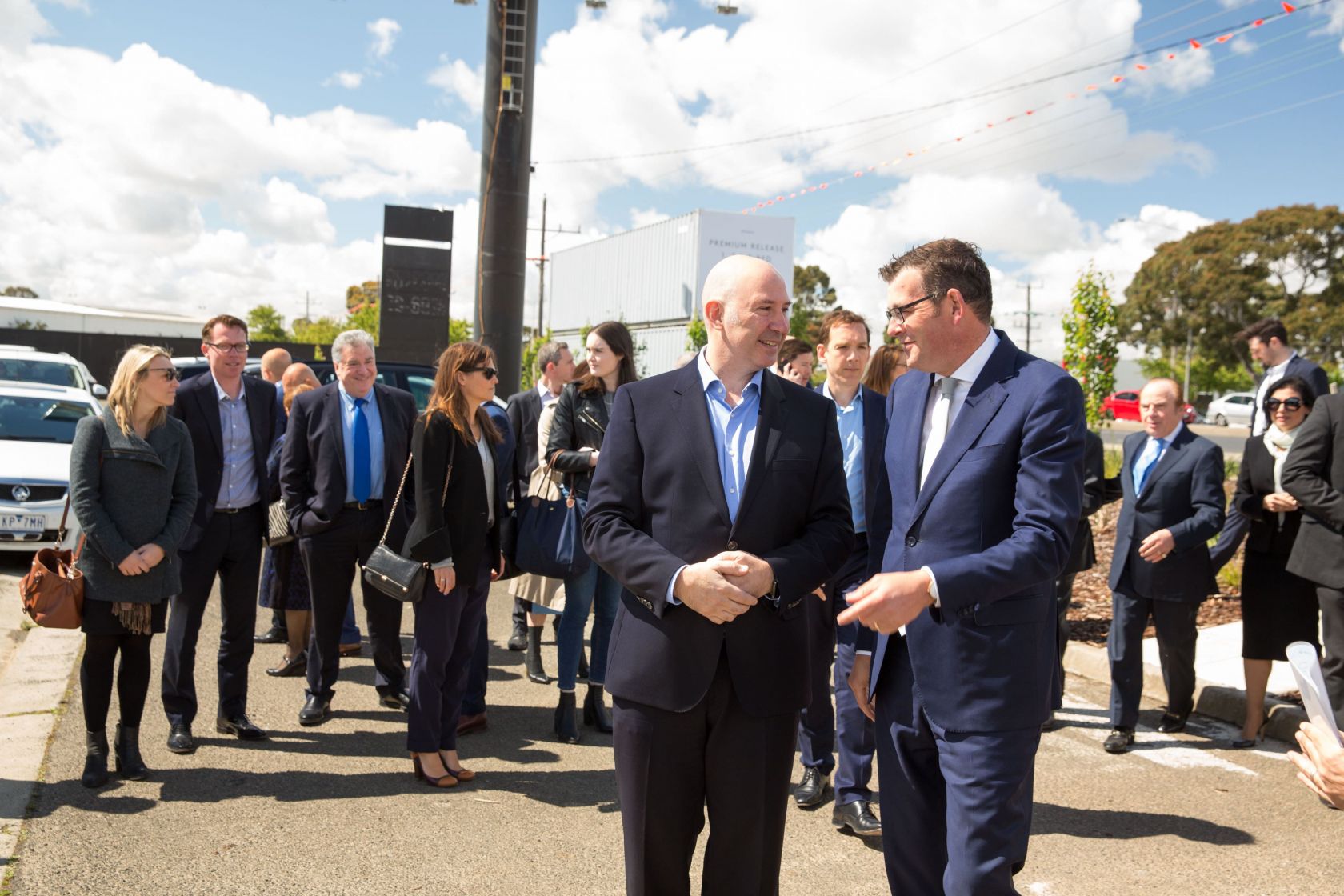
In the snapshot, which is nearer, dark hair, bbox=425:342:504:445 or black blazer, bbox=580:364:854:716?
black blazer, bbox=580:364:854:716

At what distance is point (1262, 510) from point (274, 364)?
7.39 meters

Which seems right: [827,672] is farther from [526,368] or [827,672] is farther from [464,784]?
[526,368]

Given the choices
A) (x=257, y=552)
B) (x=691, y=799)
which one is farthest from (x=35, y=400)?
(x=691, y=799)

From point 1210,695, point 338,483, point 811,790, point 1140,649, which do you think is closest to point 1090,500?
point 1140,649

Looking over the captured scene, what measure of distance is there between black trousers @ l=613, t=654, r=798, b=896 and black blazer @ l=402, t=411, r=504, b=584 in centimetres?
219

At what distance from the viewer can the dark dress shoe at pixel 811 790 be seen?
496 cm

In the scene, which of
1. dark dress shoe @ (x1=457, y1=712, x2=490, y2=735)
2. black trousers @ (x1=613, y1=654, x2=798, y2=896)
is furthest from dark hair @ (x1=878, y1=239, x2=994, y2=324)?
dark dress shoe @ (x1=457, y1=712, x2=490, y2=735)

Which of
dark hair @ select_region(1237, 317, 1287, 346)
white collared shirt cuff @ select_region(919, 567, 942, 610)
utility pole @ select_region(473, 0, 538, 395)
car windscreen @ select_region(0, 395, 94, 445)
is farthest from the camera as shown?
utility pole @ select_region(473, 0, 538, 395)

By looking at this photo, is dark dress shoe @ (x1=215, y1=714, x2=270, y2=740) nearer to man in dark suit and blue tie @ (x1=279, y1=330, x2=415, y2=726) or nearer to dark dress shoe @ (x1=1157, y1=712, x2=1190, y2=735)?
man in dark suit and blue tie @ (x1=279, y1=330, x2=415, y2=726)

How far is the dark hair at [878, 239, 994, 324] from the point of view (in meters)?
2.89

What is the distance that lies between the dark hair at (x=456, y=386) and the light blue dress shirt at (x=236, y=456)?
1384mm

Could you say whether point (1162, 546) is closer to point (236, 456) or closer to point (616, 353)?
point (616, 353)

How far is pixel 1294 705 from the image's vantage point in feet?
21.1

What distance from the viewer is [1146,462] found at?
6.30 m
